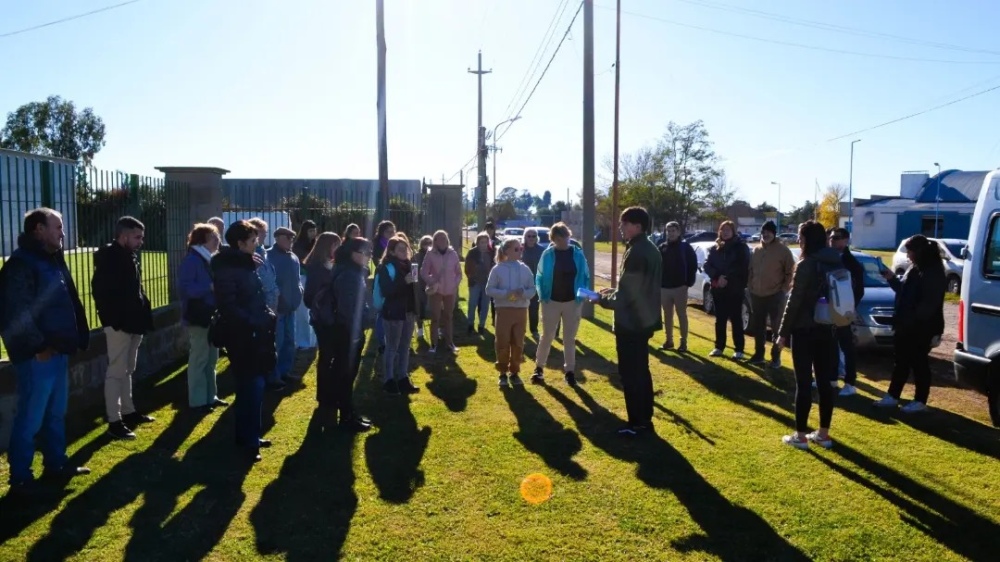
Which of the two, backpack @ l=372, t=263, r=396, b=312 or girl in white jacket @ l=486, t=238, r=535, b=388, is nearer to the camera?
backpack @ l=372, t=263, r=396, b=312

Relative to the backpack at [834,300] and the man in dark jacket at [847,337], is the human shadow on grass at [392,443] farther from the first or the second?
the man in dark jacket at [847,337]

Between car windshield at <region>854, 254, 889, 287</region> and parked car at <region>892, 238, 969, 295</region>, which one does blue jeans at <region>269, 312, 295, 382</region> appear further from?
parked car at <region>892, 238, 969, 295</region>

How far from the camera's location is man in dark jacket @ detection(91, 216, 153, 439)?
603 cm

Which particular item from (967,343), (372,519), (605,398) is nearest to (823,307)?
(967,343)

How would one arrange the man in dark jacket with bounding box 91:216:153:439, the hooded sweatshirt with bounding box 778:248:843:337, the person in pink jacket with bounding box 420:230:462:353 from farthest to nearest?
the person in pink jacket with bounding box 420:230:462:353
the man in dark jacket with bounding box 91:216:153:439
the hooded sweatshirt with bounding box 778:248:843:337

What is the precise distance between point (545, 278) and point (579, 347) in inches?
116

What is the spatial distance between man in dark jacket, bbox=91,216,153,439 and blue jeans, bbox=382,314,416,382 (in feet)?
7.45

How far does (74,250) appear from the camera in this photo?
7.56 m

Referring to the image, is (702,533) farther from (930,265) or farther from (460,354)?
(460,354)

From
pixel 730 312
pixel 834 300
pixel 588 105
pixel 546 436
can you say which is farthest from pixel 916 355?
pixel 588 105

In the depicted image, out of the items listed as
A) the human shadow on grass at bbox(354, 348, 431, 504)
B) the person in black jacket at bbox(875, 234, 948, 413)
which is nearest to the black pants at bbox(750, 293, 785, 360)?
the person in black jacket at bbox(875, 234, 948, 413)

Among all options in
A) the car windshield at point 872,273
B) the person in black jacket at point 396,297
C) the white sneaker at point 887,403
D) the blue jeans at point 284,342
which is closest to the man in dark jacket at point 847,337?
the white sneaker at point 887,403

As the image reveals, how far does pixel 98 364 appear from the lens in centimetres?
720

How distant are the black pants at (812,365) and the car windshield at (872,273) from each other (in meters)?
5.70
